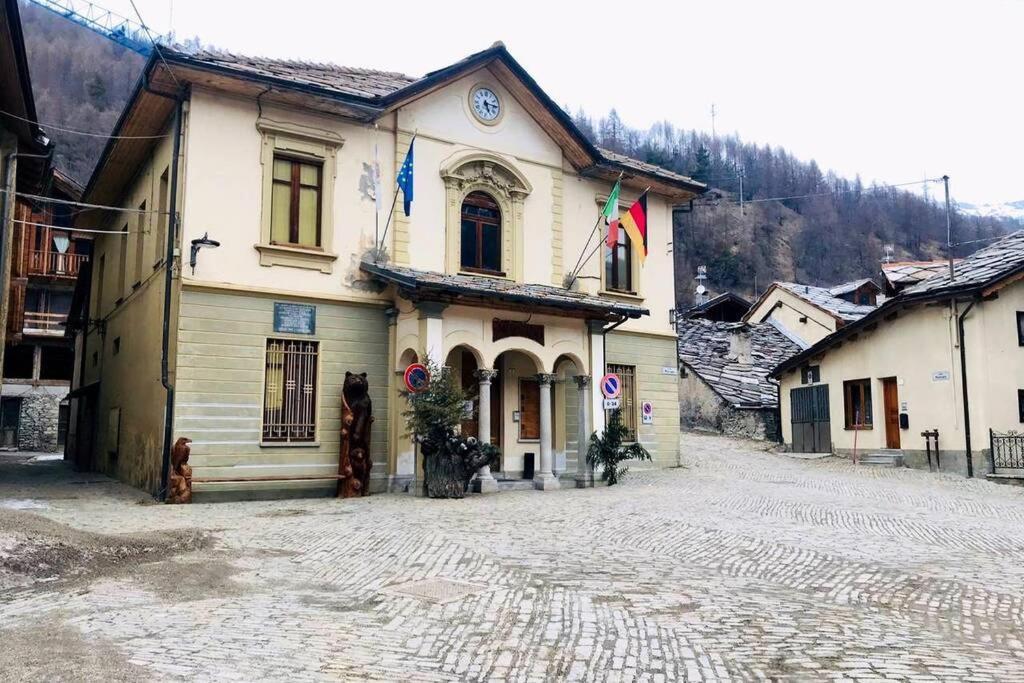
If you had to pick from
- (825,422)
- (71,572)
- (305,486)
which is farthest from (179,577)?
(825,422)

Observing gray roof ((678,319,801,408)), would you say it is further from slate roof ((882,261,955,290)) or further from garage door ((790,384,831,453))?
slate roof ((882,261,955,290))

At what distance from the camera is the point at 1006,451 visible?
19391mm

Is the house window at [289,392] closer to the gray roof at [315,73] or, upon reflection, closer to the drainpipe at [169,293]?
the drainpipe at [169,293]

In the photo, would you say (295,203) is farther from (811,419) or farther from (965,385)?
(811,419)

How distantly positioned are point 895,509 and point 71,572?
12.3m

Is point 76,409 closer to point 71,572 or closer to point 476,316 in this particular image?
point 476,316

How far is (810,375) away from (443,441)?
16.1 m

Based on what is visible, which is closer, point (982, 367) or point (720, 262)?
point (982, 367)

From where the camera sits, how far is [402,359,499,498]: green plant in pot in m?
14.4

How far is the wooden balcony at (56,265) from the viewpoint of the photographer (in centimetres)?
3475

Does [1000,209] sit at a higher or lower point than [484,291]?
higher

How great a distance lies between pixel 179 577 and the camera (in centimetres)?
775

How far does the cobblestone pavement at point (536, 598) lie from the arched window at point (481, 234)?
6329mm

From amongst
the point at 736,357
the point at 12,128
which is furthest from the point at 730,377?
the point at 12,128
